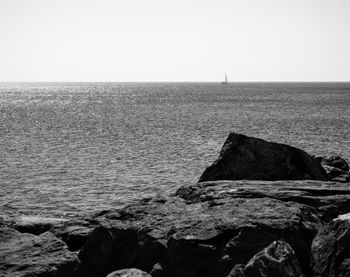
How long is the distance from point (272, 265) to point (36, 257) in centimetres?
577

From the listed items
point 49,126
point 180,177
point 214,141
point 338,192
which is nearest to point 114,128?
point 49,126

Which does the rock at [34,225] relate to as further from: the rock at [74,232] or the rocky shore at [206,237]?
the rock at [74,232]

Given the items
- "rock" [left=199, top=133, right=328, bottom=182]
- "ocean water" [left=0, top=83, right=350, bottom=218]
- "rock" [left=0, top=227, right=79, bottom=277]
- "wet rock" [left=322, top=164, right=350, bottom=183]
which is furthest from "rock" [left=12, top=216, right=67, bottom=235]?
"wet rock" [left=322, top=164, right=350, bottom=183]

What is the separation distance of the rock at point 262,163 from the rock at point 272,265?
29.7ft

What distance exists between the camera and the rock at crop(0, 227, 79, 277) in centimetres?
1070

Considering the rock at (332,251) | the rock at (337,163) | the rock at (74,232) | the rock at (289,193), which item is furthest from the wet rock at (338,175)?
the rock at (332,251)

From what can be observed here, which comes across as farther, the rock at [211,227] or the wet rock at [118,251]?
the wet rock at [118,251]

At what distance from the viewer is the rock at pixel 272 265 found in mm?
8562

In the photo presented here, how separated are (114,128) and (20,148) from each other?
23420mm

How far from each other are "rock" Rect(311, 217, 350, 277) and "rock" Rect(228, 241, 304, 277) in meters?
0.50

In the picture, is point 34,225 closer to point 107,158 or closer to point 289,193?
point 289,193

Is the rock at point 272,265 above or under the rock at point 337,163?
above

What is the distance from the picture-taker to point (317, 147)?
4647 cm

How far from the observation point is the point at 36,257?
36.9 ft
